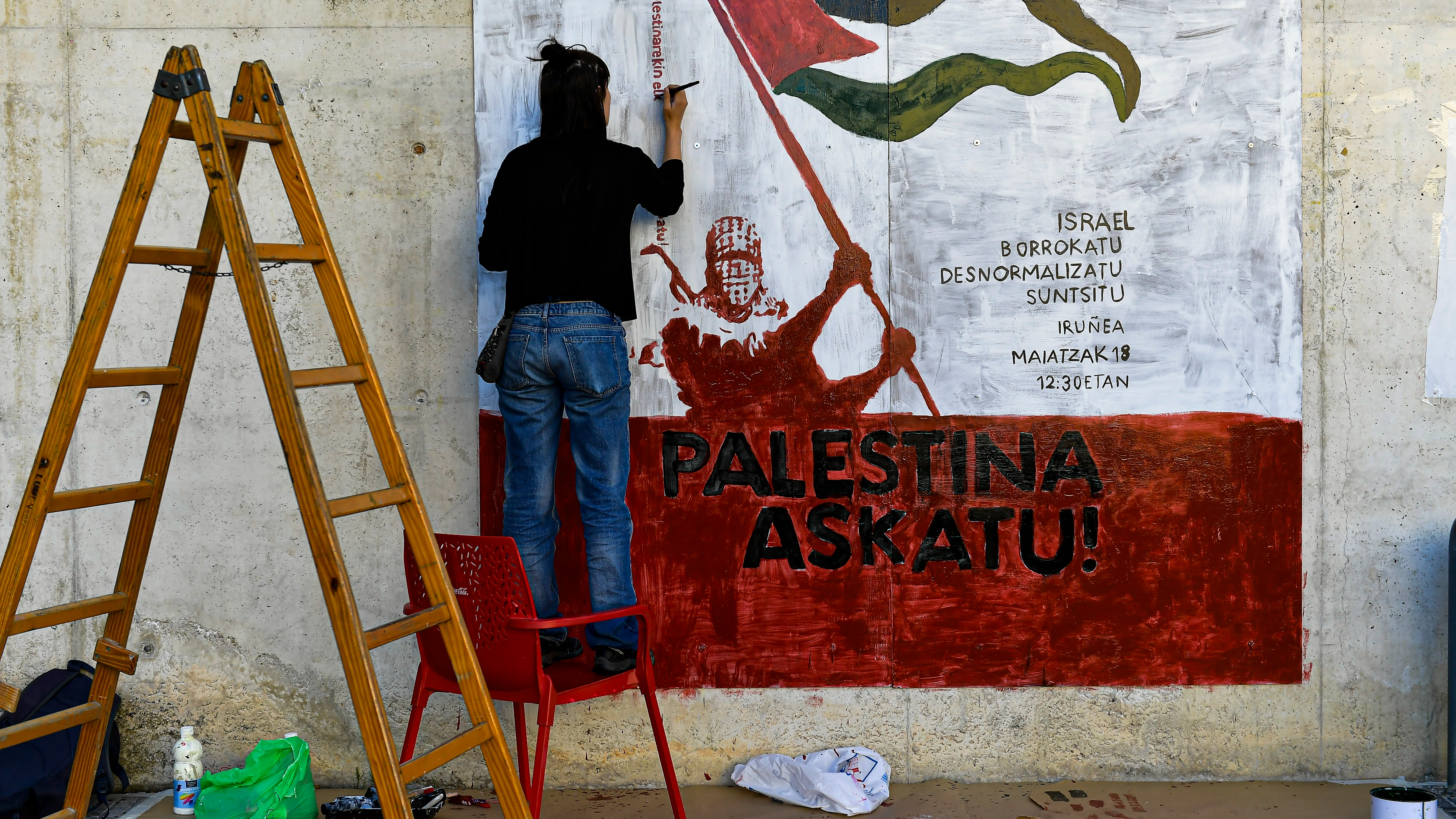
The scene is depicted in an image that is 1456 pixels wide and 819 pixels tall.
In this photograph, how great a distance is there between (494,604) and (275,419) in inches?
26.6

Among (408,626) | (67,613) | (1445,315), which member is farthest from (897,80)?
(67,613)

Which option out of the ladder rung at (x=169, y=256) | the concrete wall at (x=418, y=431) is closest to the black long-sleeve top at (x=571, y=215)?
the concrete wall at (x=418, y=431)

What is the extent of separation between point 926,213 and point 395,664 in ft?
7.43

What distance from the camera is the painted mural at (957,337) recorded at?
3.37 m

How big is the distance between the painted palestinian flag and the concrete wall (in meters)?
0.67

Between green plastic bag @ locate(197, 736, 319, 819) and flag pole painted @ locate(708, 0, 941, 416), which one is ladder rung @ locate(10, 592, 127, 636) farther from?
flag pole painted @ locate(708, 0, 941, 416)

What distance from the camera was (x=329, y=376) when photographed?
2.22 m

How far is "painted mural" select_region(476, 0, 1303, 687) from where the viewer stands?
337 cm

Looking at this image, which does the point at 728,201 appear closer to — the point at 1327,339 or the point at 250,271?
the point at 250,271

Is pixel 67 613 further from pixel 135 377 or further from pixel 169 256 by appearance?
pixel 169 256

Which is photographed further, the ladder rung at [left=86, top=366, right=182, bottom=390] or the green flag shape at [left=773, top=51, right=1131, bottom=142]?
the green flag shape at [left=773, top=51, right=1131, bottom=142]

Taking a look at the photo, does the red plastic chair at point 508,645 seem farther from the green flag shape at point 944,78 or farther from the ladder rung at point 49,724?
the green flag shape at point 944,78

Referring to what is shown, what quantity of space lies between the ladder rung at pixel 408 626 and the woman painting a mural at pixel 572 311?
697 mm

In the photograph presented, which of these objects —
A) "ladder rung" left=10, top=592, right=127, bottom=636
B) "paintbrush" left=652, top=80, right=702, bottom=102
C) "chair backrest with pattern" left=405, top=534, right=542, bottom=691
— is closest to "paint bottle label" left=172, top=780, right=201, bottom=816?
"ladder rung" left=10, top=592, right=127, bottom=636
